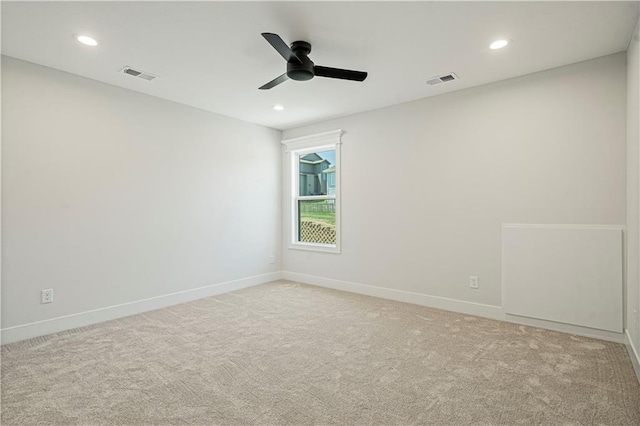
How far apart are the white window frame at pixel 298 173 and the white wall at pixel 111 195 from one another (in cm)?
71

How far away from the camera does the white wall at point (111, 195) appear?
119 inches

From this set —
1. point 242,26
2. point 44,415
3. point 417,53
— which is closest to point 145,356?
point 44,415

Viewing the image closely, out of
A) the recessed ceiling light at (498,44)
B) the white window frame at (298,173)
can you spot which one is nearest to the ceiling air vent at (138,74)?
the white window frame at (298,173)

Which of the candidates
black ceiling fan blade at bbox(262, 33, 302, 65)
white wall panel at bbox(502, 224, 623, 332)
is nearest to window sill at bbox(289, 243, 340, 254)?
white wall panel at bbox(502, 224, 623, 332)

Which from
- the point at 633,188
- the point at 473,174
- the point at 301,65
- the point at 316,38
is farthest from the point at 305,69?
the point at 633,188

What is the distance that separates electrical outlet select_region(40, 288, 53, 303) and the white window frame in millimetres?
3153

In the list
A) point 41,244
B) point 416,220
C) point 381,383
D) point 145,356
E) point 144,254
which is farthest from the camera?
point 416,220

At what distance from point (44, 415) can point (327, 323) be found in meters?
2.25

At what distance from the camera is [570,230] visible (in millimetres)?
3104

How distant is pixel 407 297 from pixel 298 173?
2.71 metres

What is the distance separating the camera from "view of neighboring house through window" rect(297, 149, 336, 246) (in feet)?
16.9

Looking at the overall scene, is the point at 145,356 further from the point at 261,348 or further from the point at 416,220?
the point at 416,220

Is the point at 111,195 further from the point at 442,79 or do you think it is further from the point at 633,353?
the point at 633,353

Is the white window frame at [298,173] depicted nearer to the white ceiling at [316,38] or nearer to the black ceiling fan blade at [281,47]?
the white ceiling at [316,38]
